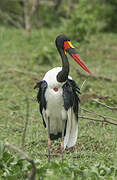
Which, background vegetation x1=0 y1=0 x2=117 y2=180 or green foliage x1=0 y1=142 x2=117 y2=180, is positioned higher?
green foliage x1=0 y1=142 x2=117 y2=180

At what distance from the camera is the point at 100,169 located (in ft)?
12.3

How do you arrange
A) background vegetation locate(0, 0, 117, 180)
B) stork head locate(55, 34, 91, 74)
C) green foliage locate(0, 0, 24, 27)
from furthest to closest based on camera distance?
green foliage locate(0, 0, 24, 27)
stork head locate(55, 34, 91, 74)
background vegetation locate(0, 0, 117, 180)

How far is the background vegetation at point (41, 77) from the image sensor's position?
3799 mm

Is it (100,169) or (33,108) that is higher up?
(100,169)

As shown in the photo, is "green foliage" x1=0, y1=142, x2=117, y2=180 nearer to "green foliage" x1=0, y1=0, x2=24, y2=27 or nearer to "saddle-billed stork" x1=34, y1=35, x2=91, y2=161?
"saddle-billed stork" x1=34, y1=35, x2=91, y2=161

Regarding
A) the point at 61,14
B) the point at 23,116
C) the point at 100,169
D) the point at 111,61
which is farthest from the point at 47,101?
the point at 61,14

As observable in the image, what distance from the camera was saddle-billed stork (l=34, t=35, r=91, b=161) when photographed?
4.36 m

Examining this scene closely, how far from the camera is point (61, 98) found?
4.39m

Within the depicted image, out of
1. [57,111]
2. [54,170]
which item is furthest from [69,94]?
[54,170]

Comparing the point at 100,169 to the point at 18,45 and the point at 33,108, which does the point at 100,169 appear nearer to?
the point at 33,108

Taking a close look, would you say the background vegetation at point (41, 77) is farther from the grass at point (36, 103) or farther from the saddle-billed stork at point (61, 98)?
the saddle-billed stork at point (61, 98)

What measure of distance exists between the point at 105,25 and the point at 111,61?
3.40 m

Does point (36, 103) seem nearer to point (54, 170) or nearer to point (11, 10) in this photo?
point (54, 170)

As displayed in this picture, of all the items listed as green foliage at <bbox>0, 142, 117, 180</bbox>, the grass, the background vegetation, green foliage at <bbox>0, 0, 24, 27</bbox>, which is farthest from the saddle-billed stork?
green foliage at <bbox>0, 0, 24, 27</bbox>
